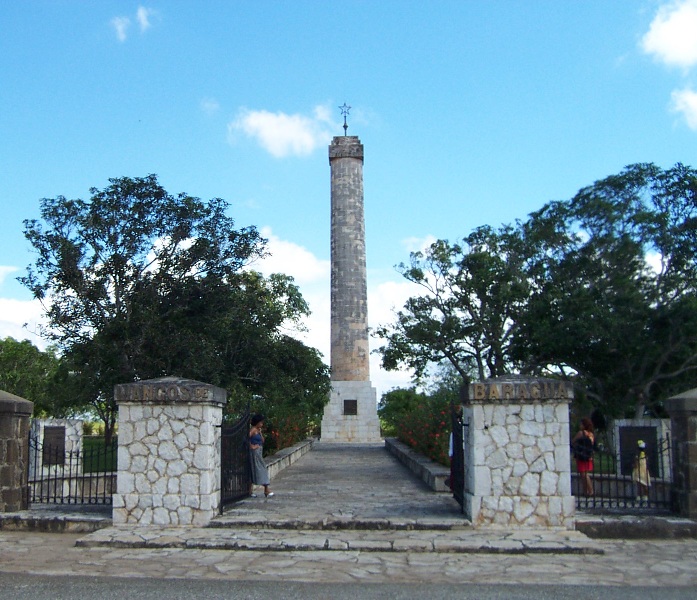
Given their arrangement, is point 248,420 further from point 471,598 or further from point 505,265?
point 505,265

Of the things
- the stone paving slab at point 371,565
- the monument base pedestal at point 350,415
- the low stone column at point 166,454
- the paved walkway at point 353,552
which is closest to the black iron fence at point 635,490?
the paved walkway at point 353,552

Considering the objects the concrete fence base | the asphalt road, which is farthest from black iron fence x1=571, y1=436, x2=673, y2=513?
the asphalt road

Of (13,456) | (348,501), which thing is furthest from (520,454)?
(13,456)

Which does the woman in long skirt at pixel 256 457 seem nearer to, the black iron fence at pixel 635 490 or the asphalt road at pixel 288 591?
the black iron fence at pixel 635 490

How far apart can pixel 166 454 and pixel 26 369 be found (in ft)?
102

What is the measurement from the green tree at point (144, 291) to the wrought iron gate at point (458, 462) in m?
7.61

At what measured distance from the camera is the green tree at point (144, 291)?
691 inches

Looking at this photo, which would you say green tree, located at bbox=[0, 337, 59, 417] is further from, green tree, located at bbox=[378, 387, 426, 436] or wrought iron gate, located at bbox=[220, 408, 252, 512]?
wrought iron gate, located at bbox=[220, 408, 252, 512]

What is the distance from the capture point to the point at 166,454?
33.2 feet

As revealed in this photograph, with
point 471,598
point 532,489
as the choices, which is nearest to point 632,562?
point 532,489

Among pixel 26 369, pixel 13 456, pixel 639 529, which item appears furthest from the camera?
pixel 26 369

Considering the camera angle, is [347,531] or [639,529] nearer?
[639,529]

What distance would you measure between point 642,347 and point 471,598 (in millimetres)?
20590

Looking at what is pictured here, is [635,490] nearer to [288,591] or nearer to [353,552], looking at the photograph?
[353,552]
